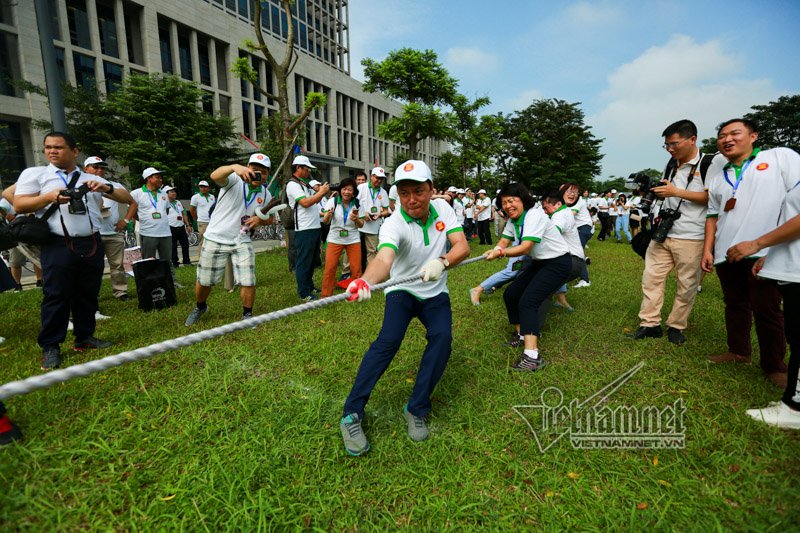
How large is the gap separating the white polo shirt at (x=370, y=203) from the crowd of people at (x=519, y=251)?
1379mm

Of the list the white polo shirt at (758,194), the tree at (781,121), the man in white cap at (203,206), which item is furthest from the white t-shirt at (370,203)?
the tree at (781,121)

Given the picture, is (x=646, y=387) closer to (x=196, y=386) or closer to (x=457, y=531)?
(x=457, y=531)

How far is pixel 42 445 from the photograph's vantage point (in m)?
2.53

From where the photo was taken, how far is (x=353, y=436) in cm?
252

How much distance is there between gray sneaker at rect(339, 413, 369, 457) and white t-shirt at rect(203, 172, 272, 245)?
314cm

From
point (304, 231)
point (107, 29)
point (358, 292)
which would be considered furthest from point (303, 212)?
point (107, 29)

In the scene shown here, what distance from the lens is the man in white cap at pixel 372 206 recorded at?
23.4ft

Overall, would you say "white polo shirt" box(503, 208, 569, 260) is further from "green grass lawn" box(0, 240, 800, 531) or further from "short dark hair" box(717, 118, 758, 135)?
"short dark hair" box(717, 118, 758, 135)

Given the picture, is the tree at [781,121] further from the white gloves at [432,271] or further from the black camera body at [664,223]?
the white gloves at [432,271]

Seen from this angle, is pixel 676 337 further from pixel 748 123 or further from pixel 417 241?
pixel 417 241

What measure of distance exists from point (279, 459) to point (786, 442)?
11.1 feet

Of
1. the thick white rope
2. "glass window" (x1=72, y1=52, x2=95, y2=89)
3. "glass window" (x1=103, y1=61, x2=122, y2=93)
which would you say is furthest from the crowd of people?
"glass window" (x1=103, y1=61, x2=122, y2=93)

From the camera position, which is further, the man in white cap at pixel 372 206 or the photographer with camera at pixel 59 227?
the man in white cap at pixel 372 206

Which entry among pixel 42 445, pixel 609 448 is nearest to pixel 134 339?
pixel 42 445
